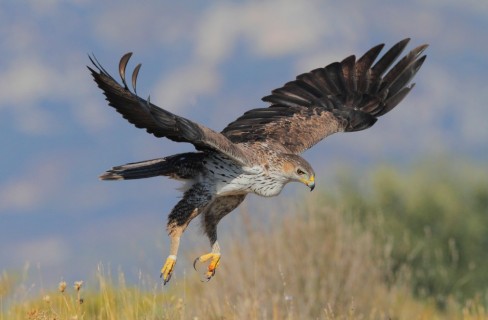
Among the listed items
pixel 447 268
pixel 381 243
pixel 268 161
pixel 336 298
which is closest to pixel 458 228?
pixel 447 268

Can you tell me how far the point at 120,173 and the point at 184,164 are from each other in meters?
0.59

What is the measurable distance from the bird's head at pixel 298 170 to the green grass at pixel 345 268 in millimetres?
851

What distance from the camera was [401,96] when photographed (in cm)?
981

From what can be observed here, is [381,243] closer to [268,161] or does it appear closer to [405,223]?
[405,223]

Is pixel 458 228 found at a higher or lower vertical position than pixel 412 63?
lower

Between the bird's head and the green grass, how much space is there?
851 mm

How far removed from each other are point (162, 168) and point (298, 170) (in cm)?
121

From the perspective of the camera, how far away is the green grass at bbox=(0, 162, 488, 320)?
7.63m

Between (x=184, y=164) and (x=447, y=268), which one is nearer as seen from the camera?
(x=184, y=164)

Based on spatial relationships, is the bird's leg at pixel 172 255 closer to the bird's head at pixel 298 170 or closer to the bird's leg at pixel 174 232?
the bird's leg at pixel 174 232

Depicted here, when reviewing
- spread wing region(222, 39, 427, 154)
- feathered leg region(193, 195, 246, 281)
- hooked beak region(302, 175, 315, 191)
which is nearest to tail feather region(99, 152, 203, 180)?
feathered leg region(193, 195, 246, 281)

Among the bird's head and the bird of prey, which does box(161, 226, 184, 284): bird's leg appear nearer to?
the bird of prey

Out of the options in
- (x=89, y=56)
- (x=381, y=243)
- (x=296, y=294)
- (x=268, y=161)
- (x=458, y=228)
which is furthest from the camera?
(x=458, y=228)

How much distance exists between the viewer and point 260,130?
8609 millimetres
